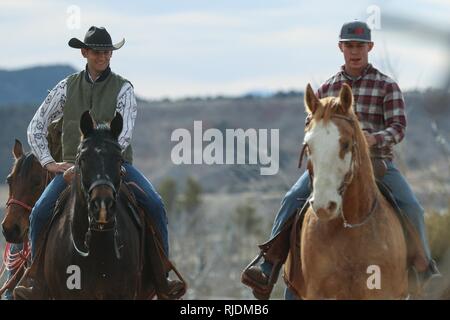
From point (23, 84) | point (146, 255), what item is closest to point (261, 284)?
point (146, 255)

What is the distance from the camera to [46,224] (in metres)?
12.9

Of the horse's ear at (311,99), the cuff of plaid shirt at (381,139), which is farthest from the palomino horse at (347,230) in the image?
the cuff of plaid shirt at (381,139)

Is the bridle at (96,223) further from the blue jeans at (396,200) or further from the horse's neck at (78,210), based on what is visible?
the blue jeans at (396,200)

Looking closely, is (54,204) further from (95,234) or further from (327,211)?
(327,211)

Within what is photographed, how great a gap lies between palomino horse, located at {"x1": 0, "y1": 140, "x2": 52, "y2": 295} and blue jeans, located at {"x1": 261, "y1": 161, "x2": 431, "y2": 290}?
285 centimetres

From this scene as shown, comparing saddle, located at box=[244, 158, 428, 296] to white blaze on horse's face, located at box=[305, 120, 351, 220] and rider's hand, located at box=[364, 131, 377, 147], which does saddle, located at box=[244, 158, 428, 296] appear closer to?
rider's hand, located at box=[364, 131, 377, 147]

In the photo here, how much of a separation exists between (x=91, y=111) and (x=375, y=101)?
258cm

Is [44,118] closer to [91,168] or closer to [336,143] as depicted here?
[91,168]

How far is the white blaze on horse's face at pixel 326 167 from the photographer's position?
437 inches

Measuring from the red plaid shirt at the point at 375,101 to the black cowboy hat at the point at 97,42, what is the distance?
206 cm

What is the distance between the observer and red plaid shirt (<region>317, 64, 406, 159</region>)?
12.7m

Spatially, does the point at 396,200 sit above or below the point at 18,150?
below

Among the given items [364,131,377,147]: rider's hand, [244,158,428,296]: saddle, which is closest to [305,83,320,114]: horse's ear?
[364,131,377,147]: rider's hand

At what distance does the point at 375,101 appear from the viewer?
1282 cm
